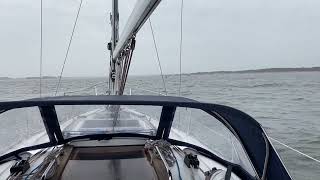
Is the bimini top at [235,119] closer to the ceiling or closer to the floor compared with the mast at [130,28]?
closer to the floor

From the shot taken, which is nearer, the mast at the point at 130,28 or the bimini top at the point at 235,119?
the bimini top at the point at 235,119

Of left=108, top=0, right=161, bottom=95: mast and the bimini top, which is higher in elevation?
left=108, top=0, right=161, bottom=95: mast

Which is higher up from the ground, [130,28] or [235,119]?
[130,28]

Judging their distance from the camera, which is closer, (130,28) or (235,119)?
(235,119)

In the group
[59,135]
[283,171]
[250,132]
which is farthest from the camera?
[59,135]

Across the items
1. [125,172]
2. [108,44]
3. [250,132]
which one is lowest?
[125,172]

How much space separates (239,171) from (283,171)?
0.68 m

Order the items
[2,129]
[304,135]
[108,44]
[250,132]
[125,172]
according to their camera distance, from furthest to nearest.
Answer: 1. [304,135]
2. [2,129]
3. [108,44]
4. [125,172]
5. [250,132]

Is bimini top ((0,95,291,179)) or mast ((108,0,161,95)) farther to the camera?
mast ((108,0,161,95))

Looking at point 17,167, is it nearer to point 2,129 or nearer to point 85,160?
point 85,160

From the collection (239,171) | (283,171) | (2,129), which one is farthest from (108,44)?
(283,171)

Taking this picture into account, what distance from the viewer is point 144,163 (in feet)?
11.2

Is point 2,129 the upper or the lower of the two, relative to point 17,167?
lower

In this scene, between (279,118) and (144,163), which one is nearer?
(144,163)
